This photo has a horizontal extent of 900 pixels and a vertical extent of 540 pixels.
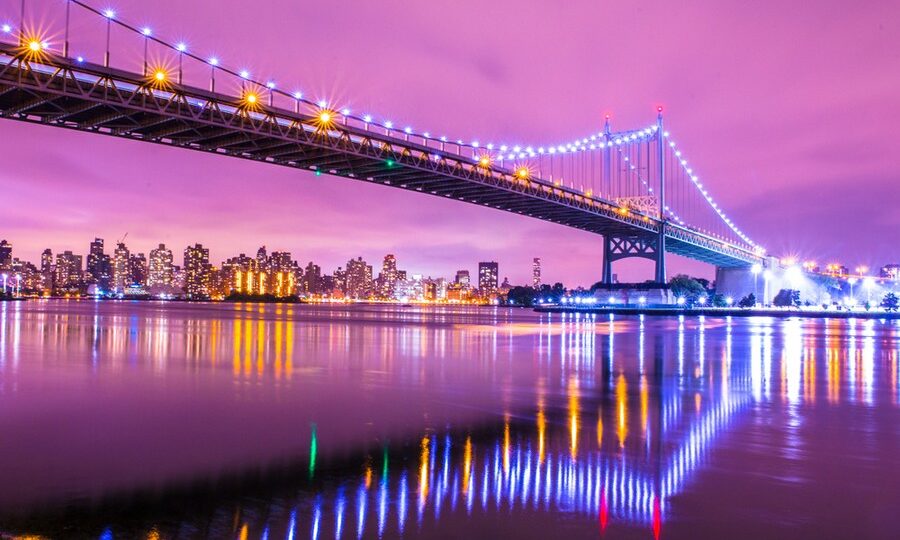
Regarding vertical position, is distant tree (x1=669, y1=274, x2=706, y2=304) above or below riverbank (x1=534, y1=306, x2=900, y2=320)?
above

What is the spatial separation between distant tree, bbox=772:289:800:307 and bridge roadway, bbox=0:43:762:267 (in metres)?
46.6

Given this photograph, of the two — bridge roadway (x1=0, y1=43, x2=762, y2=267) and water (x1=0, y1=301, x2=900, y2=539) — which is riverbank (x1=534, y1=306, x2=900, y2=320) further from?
water (x1=0, y1=301, x2=900, y2=539)

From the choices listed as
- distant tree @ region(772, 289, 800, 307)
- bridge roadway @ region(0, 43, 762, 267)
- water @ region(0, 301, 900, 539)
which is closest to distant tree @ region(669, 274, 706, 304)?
distant tree @ region(772, 289, 800, 307)

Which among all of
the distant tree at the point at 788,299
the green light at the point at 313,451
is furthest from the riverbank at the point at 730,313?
the green light at the point at 313,451

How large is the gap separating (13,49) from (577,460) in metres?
30.7

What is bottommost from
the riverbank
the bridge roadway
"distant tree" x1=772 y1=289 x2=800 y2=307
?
the riverbank

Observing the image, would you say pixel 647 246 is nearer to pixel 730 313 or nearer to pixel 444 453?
pixel 730 313

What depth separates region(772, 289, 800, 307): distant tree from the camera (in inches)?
3962

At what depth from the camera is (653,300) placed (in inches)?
3049

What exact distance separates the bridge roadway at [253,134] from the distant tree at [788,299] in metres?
46.6

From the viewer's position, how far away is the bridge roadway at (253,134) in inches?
1199

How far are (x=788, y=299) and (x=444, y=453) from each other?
4250 inches

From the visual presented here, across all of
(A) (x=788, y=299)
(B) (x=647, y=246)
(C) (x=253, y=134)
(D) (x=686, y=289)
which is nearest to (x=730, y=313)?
(B) (x=647, y=246)

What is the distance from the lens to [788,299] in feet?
337
